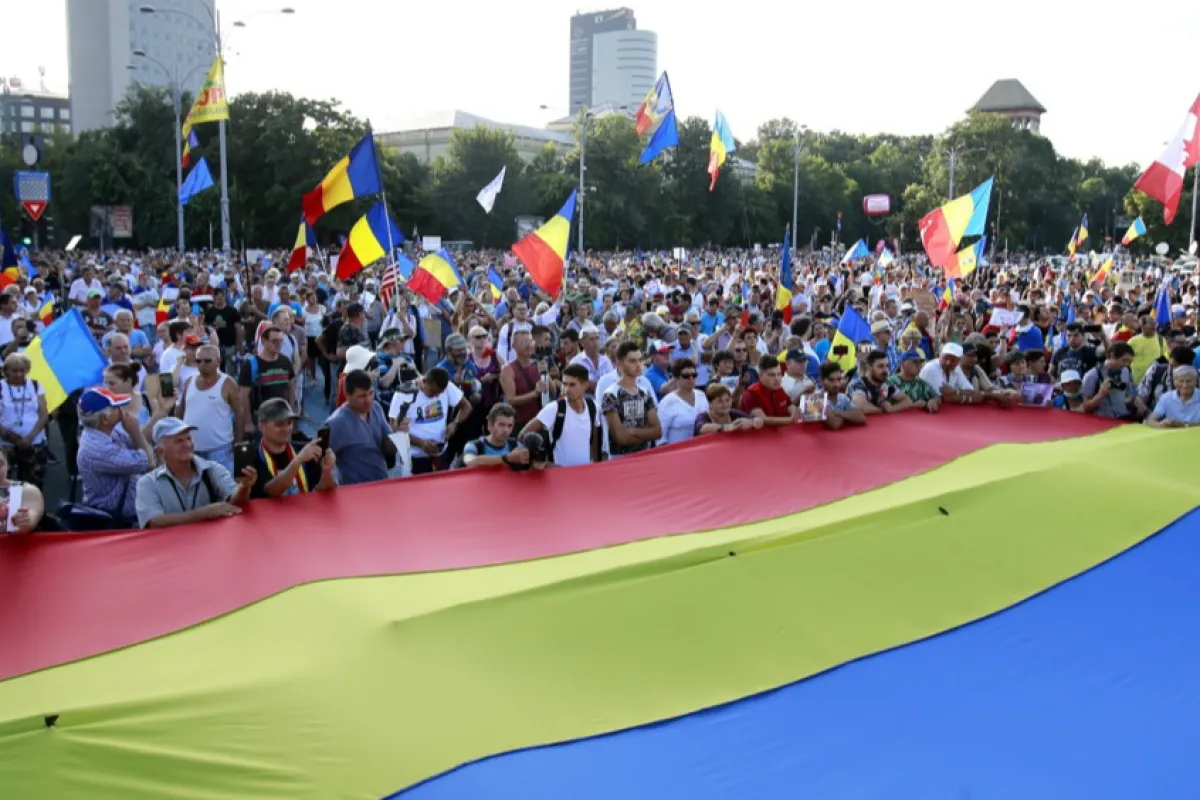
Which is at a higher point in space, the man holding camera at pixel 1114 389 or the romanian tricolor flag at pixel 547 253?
the romanian tricolor flag at pixel 547 253

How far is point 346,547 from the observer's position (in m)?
5.97

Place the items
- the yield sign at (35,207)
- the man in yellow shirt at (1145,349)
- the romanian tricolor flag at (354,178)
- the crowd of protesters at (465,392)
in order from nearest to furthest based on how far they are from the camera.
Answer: the crowd of protesters at (465,392), the man in yellow shirt at (1145,349), the romanian tricolor flag at (354,178), the yield sign at (35,207)

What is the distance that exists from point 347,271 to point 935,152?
80.3 m

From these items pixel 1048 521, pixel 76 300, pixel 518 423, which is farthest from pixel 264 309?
pixel 1048 521

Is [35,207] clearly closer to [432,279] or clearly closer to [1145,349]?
[432,279]

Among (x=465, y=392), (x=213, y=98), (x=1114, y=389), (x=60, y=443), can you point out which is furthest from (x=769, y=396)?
(x=213, y=98)

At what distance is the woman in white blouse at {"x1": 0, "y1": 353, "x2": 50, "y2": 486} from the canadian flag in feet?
54.1

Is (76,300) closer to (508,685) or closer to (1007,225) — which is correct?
(508,685)

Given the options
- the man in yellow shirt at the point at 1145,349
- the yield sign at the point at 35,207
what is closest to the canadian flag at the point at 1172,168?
the man in yellow shirt at the point at 1145,349

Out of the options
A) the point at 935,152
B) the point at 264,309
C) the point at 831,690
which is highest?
the point at 935,152

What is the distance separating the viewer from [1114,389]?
10.3 m

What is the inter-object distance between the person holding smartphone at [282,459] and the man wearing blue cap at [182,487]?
220mm

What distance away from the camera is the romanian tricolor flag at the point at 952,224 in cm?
1770

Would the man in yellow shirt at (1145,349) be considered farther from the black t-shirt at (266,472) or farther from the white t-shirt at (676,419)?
the black t-shirt at (266,472)
